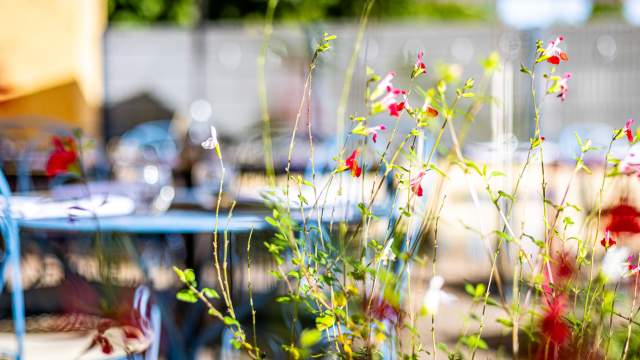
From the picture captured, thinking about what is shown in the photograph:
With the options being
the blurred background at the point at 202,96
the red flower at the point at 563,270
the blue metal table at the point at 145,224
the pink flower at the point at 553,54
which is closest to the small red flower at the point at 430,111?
the pink flower at the point at 553,54

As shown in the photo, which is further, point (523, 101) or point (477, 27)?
point (477, 27)

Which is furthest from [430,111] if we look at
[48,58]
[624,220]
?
[48,58]

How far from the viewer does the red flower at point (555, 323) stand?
93cm

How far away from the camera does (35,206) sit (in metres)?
1.81

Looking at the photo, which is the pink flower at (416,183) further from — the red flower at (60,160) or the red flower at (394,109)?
the red flower at (60,160)

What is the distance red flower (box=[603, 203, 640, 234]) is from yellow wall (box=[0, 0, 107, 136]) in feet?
16.2

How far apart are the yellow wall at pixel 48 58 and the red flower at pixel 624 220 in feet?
16.2

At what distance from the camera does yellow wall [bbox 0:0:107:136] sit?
597 centimetres

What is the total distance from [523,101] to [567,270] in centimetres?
250

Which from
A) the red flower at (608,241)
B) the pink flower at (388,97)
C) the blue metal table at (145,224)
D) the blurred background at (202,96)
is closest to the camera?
the pink flower at (388,97)

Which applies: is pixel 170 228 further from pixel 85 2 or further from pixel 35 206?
pixel 85 2

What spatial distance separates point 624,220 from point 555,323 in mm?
161

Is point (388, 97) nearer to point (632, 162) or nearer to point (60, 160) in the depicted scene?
point (632, 162)

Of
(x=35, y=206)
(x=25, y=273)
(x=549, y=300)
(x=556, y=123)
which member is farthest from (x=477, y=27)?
(x=549, y=300)
